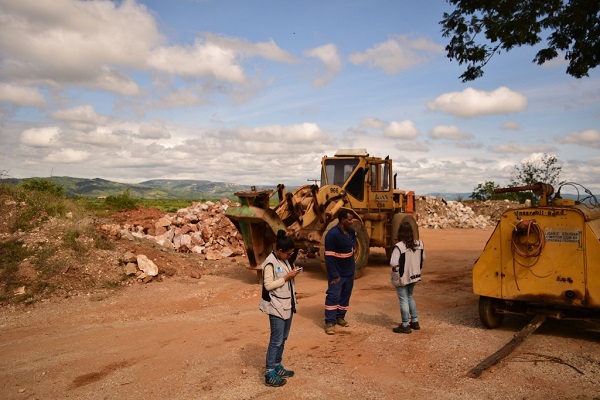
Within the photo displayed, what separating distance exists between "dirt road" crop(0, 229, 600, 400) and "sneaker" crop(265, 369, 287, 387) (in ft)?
0.31

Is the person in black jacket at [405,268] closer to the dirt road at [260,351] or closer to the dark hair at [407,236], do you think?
the dark hair at [407,236]

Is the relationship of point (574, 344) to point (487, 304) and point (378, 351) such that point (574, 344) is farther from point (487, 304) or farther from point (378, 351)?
point (378, 351)

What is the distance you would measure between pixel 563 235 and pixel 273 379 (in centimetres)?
435

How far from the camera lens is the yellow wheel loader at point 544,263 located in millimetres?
6586

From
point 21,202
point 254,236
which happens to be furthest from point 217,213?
point 254,236

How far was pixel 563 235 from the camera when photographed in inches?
266

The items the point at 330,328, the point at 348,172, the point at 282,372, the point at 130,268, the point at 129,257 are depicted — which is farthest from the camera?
the point at 348,172

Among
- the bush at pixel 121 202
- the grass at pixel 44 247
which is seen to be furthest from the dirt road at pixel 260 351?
the bush at pixel 121 202

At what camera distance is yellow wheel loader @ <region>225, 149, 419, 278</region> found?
1142 centimetres

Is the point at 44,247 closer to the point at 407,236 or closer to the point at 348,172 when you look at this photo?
the point at 348,172

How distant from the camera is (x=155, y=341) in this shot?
7703 millimetres

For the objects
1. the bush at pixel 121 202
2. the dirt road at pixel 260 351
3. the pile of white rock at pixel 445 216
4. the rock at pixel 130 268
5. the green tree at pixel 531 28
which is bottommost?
the dirt road at pixel 260 351

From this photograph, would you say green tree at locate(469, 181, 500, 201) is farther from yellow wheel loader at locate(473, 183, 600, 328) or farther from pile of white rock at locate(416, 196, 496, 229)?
yellow wheel loader at locate(473, 183, 600, 328)

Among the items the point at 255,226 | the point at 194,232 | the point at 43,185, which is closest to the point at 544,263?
the point at 255,226
